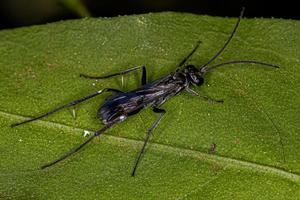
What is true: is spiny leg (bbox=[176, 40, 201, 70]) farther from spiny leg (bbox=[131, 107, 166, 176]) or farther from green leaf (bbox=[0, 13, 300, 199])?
spiny leg (bbox=[131, 107, 166, 176])

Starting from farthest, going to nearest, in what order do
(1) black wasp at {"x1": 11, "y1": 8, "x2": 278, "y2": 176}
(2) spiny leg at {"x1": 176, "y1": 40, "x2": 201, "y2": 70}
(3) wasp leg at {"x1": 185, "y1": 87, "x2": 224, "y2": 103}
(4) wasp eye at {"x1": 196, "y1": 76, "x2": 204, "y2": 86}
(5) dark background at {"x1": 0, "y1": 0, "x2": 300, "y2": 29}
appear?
(5) dark background at {"x1": 0, "y1": 0, "x2": 300, "y2": 29}, (2) spiny leg at {"x1": 176, "y1": 40, "x2": 201, "y2": 70}, (4) wasp eye at {"x1": 196, "y1": 76, "x2": 204, "y2": 86}, (3) wasp leg at {"x1": 185, "y1": 87, "x2": 224, "y2": 103}, (1) black wasp at {"x1": 11, "y1": 8, "x2": 278, "y2": 176}

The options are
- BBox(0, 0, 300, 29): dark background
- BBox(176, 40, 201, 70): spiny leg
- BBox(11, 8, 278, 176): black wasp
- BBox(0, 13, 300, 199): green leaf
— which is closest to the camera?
BBox(0, 13, 300, 199): green leaf

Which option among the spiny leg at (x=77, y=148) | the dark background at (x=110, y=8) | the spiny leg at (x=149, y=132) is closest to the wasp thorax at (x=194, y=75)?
the spiny leg at (x=149, y=132)

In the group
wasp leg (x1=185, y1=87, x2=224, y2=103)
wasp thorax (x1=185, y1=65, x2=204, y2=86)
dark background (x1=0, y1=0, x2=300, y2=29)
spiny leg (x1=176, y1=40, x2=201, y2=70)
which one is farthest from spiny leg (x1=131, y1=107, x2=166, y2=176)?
dark background (x1=0, y1=0, x2=300, y2=29)

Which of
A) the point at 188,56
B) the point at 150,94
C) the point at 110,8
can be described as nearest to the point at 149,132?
the point at 150,94

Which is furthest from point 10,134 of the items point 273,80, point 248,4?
point 248,4

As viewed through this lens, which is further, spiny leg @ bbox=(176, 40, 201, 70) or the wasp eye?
spiny leg @ bbox=(176, 40, 201, 70)

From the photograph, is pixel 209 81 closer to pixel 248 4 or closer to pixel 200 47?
pixel 200 47

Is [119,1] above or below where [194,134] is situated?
above
